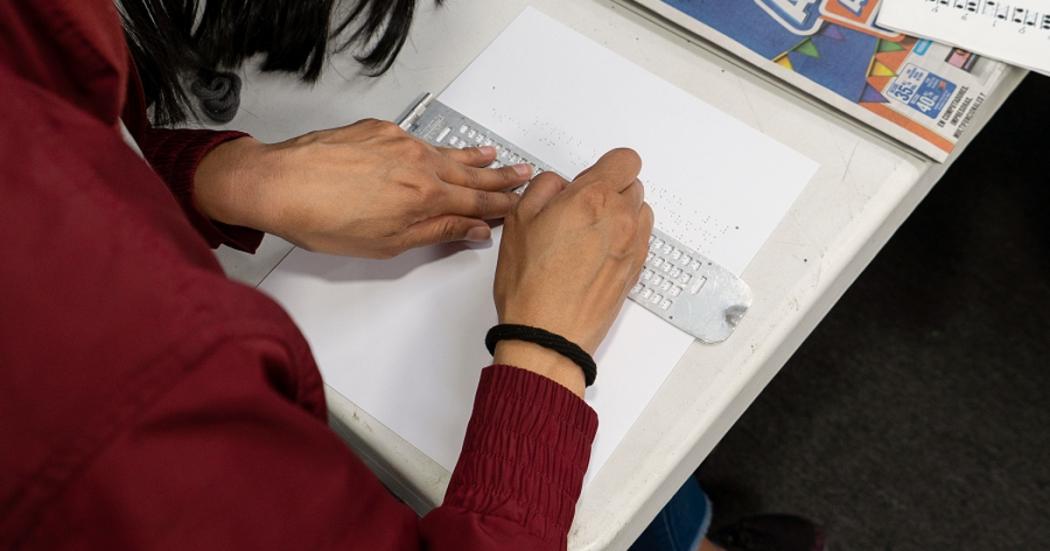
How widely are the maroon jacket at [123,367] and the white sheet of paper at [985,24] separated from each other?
59cm

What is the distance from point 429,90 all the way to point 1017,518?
94 cm

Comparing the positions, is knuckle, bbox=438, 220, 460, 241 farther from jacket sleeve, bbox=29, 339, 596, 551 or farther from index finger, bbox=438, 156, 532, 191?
jacket sleeve, bbox=29, 339, 596, 551

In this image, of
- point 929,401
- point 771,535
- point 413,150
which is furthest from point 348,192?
point 929,401

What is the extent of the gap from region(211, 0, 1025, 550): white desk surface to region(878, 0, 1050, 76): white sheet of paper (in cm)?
3

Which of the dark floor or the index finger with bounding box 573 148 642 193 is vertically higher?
the index finger with bounding box 573 148 642 193

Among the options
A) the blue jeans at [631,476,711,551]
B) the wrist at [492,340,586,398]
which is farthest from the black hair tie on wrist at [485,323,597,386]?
the blue jeans at [631,476,711,551]

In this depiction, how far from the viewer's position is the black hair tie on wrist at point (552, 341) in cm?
56

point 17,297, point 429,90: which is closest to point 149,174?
point 17,297

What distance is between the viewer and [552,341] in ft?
1.85

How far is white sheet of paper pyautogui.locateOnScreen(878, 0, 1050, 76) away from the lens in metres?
0.70

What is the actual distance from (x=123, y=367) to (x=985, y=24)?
2.29ft

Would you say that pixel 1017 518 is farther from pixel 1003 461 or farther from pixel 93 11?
pixel 93 11

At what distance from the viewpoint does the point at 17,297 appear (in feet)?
0.93

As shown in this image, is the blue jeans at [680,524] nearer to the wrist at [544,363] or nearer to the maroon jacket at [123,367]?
the wrist at [544,363]
